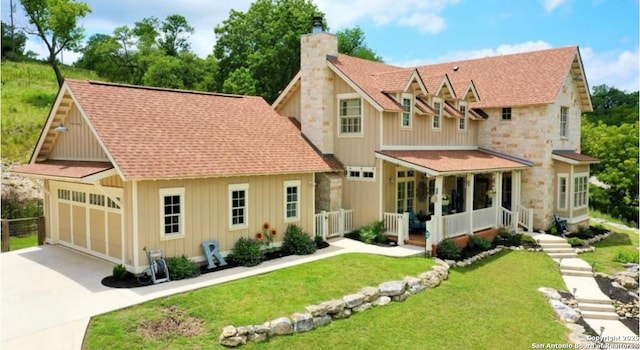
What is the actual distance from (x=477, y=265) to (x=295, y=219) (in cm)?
683

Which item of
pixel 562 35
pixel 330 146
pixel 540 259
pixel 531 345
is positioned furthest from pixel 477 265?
pixel 562 35

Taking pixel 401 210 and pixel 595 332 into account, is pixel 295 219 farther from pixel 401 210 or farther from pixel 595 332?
pixel 595 332

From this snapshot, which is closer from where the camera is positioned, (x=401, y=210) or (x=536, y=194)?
(x=401, y=210)

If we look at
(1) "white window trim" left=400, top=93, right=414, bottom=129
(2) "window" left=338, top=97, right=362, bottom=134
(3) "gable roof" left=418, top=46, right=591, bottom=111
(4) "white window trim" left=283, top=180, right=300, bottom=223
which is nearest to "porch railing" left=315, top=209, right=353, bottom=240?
(4) "white window trim" left=283, top=180, right=300, bottom=223

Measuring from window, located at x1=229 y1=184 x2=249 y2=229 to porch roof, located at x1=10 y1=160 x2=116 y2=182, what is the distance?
3693 millimetres

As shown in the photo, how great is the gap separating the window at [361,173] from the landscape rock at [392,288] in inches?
262

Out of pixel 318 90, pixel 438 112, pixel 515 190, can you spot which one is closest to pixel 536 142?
pixel 515 190

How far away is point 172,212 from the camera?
13.6m

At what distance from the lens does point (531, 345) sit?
10.7m

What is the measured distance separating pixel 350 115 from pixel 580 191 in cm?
1365

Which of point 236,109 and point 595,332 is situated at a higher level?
point 236,109

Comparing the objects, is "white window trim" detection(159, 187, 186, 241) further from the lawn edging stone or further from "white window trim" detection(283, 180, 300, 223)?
the lawn edging stone

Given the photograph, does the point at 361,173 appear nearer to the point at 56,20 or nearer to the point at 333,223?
the point at 333,223

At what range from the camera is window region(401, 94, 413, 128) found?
1994cm
